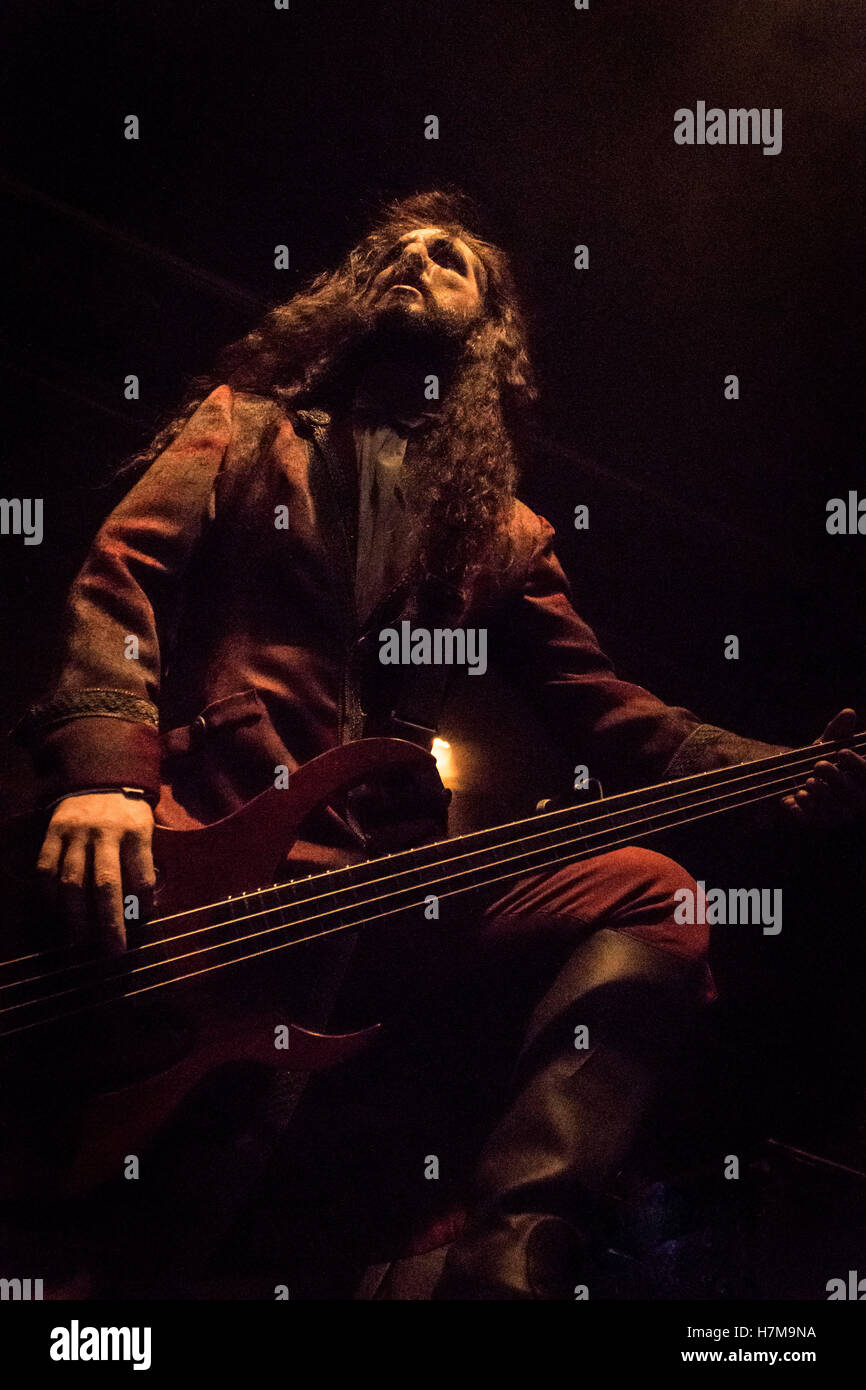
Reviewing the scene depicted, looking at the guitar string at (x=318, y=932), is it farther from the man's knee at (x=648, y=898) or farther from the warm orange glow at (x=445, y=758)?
the warm orange glow at (x=445, y=758)

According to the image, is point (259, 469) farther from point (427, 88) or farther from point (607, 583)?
point (427, 88)

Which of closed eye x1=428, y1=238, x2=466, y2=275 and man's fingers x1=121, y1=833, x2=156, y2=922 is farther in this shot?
A: closed eye x1=428, y1=238, x2=466, y2=275

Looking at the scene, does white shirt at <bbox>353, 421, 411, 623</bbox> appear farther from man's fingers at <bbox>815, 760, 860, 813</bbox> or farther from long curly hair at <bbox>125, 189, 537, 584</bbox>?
man's fingers at <bbox>815, 760, 860, 813</bbox>

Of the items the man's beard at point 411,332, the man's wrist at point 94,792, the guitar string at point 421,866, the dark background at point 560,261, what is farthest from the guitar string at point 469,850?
the man's beard at point 411,332

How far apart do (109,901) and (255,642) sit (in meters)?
0.53

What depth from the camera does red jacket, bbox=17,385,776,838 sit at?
4.40 feet

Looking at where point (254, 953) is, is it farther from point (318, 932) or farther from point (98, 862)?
→ point (98, 862)

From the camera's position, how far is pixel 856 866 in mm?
1862

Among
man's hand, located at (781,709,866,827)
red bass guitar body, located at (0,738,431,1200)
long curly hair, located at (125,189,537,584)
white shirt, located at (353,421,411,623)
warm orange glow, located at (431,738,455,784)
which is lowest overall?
red bass guitar body, located at (0,738,431,1200)

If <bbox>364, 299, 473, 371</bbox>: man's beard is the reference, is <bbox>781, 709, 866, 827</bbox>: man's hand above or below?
below

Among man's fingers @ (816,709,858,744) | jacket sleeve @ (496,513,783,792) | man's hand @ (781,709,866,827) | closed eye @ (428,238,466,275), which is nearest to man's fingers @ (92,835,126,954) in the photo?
jacket sleeve @ (496,513,783,792)

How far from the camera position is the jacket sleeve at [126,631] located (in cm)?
127

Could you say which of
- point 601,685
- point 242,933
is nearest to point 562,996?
point 242,933
